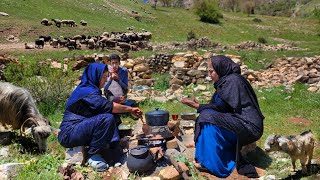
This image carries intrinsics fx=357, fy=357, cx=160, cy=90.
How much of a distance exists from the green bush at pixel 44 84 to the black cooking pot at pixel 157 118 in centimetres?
372

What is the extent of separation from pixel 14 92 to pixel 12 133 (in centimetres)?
83

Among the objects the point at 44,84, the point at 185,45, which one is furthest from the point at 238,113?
the point at 185,45

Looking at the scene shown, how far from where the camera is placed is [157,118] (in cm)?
526

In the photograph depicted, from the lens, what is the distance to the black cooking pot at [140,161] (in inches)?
182

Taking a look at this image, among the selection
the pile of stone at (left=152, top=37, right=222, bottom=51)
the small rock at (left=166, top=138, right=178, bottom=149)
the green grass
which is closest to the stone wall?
the green grass

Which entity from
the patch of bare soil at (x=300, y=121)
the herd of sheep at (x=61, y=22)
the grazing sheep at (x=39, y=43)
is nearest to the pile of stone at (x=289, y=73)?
the patch of bare soil at (x=300, y=121)

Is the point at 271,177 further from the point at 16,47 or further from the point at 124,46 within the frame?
the point at 16,47

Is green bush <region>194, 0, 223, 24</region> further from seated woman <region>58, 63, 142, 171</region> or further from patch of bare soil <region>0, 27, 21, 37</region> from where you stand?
seated woman <region>58, 63, 142, 171</region>

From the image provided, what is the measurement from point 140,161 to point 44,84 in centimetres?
483

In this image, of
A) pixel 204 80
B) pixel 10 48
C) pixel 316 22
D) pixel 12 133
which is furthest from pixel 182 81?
pixel 316 22

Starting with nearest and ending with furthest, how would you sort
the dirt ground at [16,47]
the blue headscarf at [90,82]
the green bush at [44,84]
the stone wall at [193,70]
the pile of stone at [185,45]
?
the blue headscarf at [90,82], the green bush at [44,84], the stone wall at [193,70], the dirt ground at [16,47], the pile of stone at [185,45]

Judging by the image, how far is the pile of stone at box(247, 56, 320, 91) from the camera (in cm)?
1122

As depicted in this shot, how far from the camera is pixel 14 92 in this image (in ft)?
19.6

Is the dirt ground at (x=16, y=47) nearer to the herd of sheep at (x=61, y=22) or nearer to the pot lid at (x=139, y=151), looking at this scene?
the herd of sheep at (x=61, y=22)
